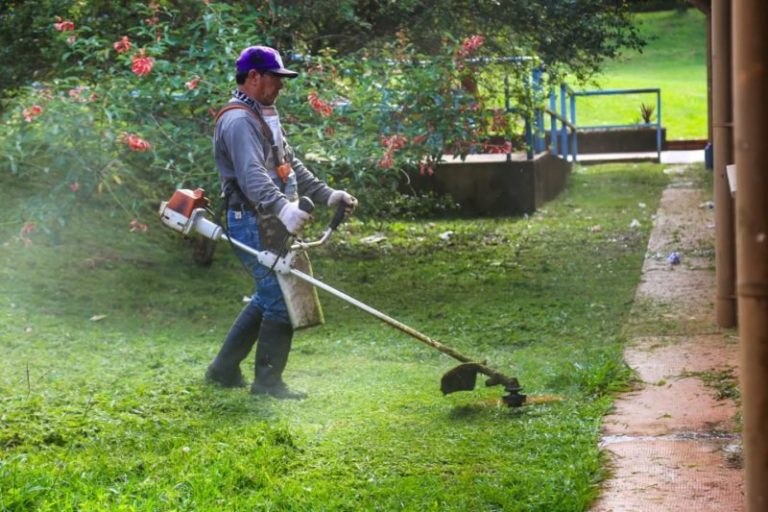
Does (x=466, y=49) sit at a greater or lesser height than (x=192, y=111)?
greater

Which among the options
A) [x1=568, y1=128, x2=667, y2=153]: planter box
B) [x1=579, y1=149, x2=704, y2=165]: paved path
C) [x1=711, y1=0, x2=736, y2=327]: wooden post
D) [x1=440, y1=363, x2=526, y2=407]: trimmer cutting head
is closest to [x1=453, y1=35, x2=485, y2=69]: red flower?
[x1=711, y1=0, x2=736, y2=327]: wooden post

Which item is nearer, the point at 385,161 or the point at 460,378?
the point at 460,378

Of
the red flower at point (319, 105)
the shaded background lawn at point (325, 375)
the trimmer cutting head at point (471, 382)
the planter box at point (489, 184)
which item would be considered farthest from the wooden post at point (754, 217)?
the planter box at point (489, 184)

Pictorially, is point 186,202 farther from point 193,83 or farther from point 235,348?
point 193,83

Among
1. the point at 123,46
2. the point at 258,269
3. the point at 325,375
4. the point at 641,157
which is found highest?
the point at 123,46

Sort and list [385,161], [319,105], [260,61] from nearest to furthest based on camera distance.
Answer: [260,61] < [319,105] < [385,161]

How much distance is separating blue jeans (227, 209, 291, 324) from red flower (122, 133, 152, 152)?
6.20ft

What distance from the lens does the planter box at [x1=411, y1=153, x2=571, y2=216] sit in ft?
46.7

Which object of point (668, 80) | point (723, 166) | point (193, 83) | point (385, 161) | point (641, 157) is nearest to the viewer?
point (723, 166)

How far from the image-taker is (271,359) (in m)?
6.50

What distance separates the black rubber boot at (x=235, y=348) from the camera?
6.64 meters

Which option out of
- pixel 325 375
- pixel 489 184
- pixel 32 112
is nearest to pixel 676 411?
pixel 325 375

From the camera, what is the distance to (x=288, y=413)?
6.16m

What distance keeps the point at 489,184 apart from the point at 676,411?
A: 28.4ft
